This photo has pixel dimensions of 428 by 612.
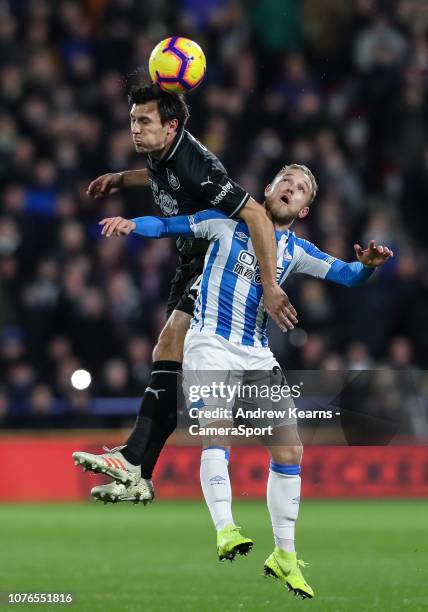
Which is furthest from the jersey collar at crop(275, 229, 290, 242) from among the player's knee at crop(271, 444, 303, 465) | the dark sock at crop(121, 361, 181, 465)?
the player's knee at crop(271, 444, 303, 465)

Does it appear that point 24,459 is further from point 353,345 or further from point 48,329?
point 353,345

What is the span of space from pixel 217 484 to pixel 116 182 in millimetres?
1933

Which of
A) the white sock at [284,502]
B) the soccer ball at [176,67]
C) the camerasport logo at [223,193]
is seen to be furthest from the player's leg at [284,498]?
the soccer ball at [176,67]

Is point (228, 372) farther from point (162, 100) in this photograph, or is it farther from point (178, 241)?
point (162, 100)

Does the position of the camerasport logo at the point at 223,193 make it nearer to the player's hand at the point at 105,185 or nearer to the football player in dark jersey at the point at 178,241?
the football player in dark jersey at the point at 178,241

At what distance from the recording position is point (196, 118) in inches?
579

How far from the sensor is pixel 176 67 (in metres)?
7.38

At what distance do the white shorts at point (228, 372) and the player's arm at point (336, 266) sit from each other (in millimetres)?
568

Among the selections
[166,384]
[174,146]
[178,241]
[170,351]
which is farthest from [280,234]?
[166,384]

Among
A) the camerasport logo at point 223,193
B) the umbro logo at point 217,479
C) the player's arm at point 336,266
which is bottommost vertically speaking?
the umbro logo at point 217,479

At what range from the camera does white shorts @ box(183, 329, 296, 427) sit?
7234 mm

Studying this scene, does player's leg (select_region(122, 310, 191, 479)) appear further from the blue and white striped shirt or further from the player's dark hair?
the player's dark hair

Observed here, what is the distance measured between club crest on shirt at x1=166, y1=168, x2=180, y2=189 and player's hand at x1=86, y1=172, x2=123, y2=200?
71 centimetres

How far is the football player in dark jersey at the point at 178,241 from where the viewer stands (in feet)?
23.4
